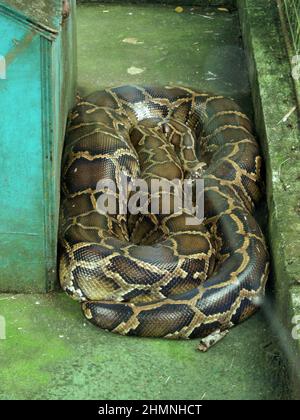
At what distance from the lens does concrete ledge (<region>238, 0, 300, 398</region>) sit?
19.6 ft

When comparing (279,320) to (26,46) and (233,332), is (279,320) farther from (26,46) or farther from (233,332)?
(26,46)

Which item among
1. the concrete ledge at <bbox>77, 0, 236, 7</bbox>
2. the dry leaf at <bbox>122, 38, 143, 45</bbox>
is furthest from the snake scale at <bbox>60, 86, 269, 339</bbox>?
the concrete ledge at <bbox>77, 0, 236, 7</bbox>

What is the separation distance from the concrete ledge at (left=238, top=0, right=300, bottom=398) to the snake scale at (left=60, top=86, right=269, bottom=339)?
260 millimetres

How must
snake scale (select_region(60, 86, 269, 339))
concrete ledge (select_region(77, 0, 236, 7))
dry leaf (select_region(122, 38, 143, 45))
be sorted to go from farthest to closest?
concrete ledge (select_region(77, 0, 236, 7)) < dry leaf (select_region(122, 38, 143, 45)) < snake scale (select_region(60, 86, 269, 339))

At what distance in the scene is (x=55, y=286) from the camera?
6.61m

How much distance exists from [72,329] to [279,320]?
151 centimetres

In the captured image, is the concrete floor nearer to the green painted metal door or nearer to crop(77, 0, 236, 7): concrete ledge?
the green painted metal door

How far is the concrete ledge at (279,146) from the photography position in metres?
5.96

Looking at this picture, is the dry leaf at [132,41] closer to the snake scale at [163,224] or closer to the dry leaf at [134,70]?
the dry leaf at [134,70]

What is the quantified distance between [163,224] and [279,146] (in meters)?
1.27

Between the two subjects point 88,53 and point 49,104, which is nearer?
point 49,104

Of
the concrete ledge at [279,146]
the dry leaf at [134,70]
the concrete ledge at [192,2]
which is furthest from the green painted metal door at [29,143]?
the concrete ledge at [192,2]
